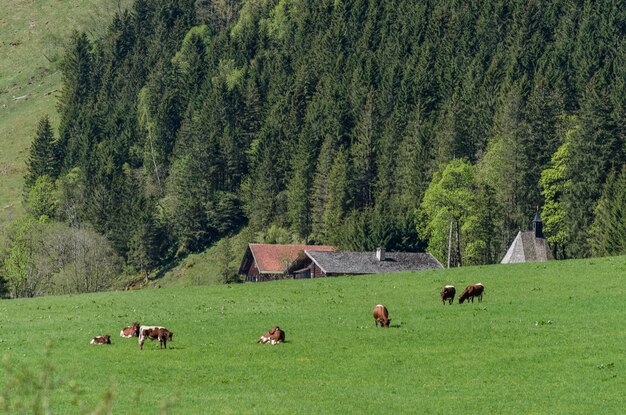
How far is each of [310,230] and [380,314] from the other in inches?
4252

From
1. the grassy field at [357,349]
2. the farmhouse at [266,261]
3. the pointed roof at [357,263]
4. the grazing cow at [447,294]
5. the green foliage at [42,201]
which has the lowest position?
the grassy field at [357,349]

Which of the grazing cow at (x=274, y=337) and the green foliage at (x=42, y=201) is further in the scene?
the green foliage at (x=42, y=201)

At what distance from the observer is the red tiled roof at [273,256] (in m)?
126

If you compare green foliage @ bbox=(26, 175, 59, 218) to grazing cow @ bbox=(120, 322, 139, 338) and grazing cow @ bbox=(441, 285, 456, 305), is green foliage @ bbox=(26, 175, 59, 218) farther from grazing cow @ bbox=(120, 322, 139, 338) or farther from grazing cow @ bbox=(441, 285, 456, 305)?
grazing cow @ bbox=(120, 322, 139, 338)

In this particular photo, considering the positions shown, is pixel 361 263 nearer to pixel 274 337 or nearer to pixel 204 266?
pixel 274 337

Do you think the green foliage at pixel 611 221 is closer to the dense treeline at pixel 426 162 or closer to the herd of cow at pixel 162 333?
the dense treeline at pixel 426 162

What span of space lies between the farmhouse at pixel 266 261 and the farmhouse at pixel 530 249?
1330 inches

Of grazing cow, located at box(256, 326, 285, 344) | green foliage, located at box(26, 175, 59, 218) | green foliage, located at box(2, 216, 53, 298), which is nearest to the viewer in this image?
grazing cow, located at box(256, 326, 285, 344)

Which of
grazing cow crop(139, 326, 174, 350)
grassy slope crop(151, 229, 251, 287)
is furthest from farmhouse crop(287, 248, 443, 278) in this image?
grazing cow crop(139, 326, 174, 350)

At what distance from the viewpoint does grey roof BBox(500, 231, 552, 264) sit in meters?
95.2

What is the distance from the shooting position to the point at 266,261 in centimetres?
12794

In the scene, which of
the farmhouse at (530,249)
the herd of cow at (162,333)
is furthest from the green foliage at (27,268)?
the herd of cow at (162,333)

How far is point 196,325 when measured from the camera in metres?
49.2

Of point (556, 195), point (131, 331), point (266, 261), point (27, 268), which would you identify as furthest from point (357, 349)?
point (27, 268)
